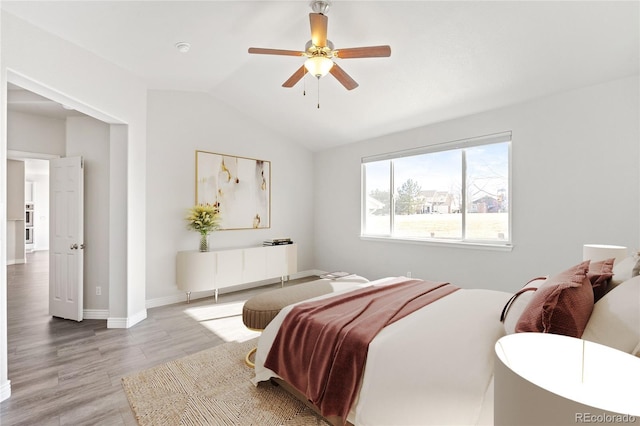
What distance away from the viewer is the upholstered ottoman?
8.02ft

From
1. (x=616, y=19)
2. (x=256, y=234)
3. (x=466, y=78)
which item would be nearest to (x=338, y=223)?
(x=256, y=234)

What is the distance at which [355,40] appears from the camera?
3.02 meters

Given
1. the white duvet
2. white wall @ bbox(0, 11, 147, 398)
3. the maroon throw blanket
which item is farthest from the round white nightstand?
white wall @ bbox(0, 11, 147, 398)

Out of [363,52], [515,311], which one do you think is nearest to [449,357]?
[515,311]

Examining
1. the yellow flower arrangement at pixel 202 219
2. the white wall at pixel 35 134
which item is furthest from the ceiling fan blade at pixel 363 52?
the white wall at pixel 35 134

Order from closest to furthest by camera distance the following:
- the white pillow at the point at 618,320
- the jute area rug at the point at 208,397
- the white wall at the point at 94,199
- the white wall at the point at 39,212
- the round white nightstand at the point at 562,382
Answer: the round white nightstand at the point at 562,382 < the white pillow at the point at 618,320 < the jute area rug at the point at 208,397 < the white wall at the point at 94,199 < the white wall at the point at 39,212

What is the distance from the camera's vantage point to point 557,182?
330 cm

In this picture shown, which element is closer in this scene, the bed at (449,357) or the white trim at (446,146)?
the bed at (449,357)

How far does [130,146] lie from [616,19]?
482 cm

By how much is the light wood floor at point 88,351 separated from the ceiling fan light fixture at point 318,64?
106 inches

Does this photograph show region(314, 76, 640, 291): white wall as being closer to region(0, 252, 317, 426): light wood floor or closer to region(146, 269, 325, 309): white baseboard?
region(146, 269, 325, 309): white baseboard

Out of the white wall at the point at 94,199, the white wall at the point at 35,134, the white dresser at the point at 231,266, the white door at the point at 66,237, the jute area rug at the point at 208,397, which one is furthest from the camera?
the white dresser at the point at 231,266

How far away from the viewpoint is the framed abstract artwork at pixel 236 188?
4.68 m

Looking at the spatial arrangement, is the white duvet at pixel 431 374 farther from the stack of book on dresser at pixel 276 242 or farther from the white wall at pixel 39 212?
the white wall at pixel 39 212
